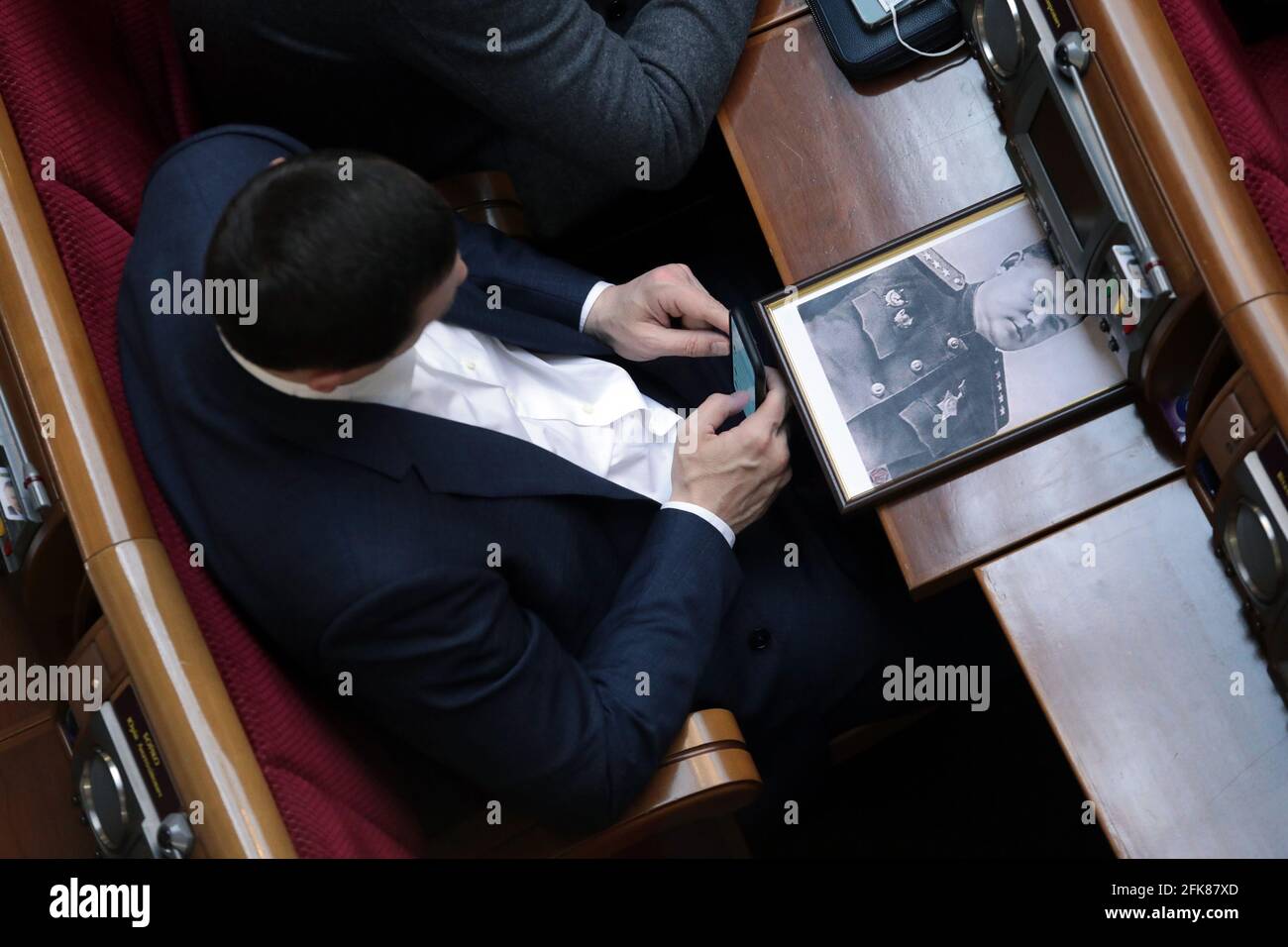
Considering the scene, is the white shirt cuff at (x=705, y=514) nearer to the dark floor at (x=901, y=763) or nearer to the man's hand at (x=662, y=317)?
the man's hand at (x=662, y=317)

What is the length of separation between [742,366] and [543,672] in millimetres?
435

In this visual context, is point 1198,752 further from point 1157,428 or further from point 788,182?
point 788,182

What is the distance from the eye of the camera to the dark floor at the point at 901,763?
1.80m

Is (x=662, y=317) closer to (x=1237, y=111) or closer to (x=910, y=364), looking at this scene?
(x=910, y=364)

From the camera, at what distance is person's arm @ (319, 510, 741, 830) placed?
1.08 m

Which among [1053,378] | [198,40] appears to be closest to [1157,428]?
[1053,378]

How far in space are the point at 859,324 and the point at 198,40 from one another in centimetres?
85

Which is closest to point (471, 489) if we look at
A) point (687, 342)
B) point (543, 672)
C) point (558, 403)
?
point (543, 672)

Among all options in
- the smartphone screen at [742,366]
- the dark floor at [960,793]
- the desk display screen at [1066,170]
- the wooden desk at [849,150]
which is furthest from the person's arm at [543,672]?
the dark floor at [960,793]

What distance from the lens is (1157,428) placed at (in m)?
1.20

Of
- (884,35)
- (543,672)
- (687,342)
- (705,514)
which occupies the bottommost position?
(543,672)

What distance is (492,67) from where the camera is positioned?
1.29 metres

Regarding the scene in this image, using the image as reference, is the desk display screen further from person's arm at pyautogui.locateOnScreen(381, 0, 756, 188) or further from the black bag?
person's arm at pyautogui.locateOnScreen(381, 0, 756, 188)

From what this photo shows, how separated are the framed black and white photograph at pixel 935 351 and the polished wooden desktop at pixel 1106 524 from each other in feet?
0.12
